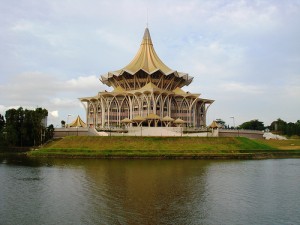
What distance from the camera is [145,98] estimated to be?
82.3 meters

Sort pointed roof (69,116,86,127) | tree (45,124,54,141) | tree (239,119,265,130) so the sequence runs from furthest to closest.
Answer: tree (239,119,265,130), pointed roof (69,116,86,127), tree (45,124,54,141)

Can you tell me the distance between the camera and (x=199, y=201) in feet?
69.1

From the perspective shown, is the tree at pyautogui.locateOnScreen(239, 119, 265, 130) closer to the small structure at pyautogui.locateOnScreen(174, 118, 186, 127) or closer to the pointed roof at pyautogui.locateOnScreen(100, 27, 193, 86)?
the pointed roof at pyautogui.locateOnScreen(100, 27, 193, 86)

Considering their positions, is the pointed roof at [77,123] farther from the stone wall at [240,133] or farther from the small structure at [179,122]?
the stone wall at [240,133]

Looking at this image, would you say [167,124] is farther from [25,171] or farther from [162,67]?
[25,171]

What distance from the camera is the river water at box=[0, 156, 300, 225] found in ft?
56.7

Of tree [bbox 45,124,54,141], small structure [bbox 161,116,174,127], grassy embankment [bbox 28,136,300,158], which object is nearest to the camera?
grassy embankment [bbox 28,136,300,158]

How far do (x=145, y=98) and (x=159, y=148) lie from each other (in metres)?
29.7

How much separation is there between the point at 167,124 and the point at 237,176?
148 ft

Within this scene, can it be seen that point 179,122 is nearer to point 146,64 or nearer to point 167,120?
point 167,120

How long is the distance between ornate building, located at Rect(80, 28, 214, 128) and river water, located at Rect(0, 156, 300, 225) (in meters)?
47.2

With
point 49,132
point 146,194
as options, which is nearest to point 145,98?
point 49,132

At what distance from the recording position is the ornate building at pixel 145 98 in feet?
270

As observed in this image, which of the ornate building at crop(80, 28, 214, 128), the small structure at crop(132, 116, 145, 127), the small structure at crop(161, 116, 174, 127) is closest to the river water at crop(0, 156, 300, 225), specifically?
the small structure at crop(132, 116, 145, 127)
